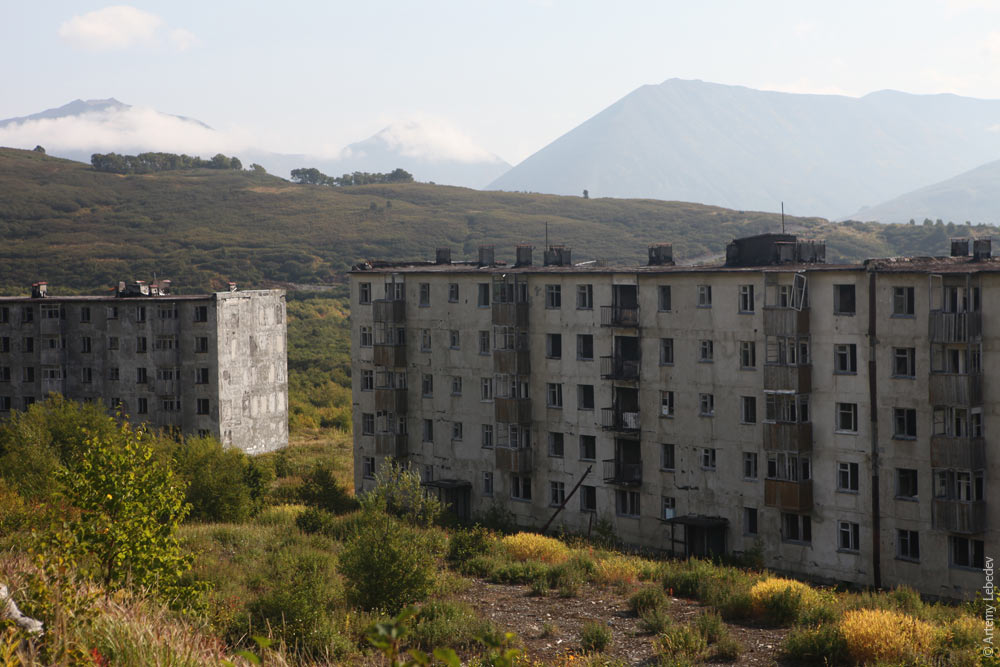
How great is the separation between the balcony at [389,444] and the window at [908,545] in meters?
31.2

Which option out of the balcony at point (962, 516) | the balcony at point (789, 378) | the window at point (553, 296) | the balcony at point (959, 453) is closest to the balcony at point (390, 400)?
the window at point (553, 296)

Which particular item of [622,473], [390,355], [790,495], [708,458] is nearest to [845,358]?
[790,495]

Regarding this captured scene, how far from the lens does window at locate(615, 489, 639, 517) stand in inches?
2154

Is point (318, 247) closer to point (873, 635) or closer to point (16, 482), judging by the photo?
point (16, 482)

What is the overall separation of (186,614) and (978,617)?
82.8 ft

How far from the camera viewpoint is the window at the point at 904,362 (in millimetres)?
44250

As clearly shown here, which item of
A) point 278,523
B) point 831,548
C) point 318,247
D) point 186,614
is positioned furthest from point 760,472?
point 318,247

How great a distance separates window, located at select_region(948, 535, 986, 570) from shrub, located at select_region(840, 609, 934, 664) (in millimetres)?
13635

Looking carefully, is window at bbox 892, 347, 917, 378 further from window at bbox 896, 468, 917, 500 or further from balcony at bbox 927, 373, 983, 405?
window at bbox 896, 468, 917, 500

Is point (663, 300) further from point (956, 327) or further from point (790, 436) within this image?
point (956, 327)

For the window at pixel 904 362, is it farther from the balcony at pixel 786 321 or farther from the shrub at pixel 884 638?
the shrub at pixel 884 638

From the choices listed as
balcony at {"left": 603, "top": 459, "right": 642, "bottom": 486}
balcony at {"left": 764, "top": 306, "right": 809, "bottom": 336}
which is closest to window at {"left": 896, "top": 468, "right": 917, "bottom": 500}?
balcony at {"left": 764, "top": 306, "right": 809, "bottom": 336}

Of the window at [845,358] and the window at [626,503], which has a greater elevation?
the window at [845,358]

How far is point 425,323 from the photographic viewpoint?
6481cm
